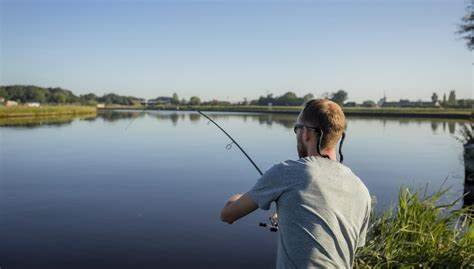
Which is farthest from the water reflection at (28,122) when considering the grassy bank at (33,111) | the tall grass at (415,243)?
the tall grass at (415,243)

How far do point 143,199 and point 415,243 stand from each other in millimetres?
9627

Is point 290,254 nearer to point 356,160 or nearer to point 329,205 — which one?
point 329,205

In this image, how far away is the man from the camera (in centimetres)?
198

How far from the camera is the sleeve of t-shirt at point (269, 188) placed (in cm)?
202

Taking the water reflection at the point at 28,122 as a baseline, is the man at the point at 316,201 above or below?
above

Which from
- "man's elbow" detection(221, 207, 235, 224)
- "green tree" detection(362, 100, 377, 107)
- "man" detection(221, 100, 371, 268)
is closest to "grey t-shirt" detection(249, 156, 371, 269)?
"man" detection(221, 100, 371, 268)

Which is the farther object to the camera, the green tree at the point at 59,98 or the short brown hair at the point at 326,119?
the green tree at the point at 59,98

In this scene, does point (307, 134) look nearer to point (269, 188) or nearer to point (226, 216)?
point (269, 188)

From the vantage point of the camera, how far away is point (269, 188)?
204 cm

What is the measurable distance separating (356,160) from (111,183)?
12.9 metres

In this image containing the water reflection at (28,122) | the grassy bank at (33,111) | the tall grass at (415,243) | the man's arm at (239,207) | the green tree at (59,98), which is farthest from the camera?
the green tree at (59,98)

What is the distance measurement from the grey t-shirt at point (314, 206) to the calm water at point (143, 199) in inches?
242

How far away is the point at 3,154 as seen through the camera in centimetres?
2211

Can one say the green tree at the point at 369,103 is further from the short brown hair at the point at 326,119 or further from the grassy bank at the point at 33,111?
the short brown hair at the point at 326,119
